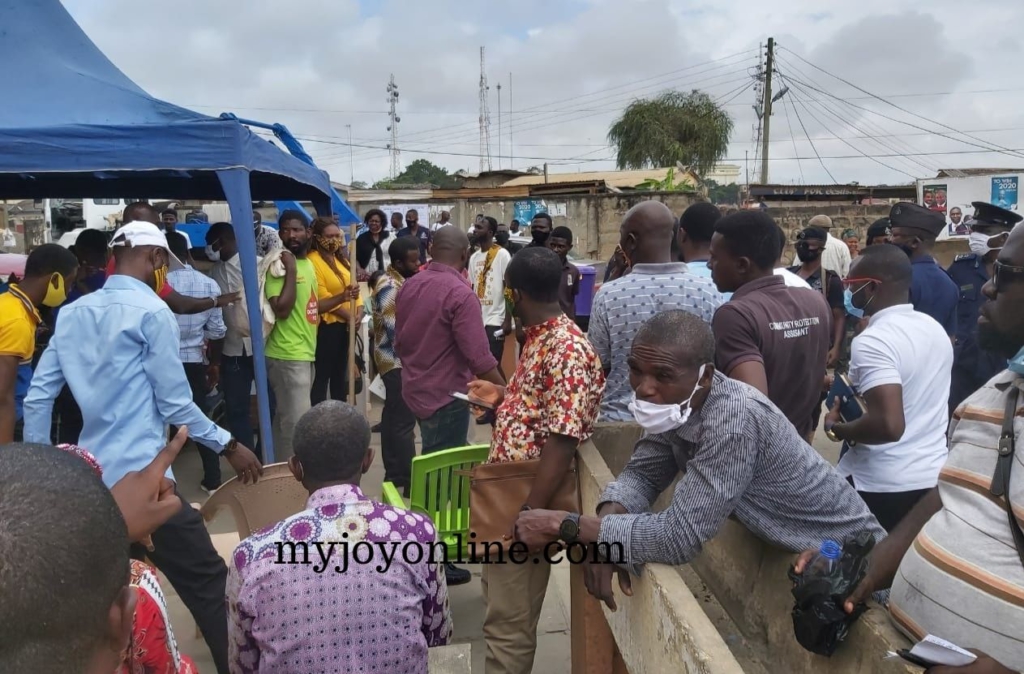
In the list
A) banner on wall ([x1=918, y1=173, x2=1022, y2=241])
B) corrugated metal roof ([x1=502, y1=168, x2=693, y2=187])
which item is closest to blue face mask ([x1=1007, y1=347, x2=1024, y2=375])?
banner on wall ([x1=918, y1=173, x2=1022, y2=241])

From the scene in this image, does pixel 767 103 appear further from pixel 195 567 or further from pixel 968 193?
pixel 195 567

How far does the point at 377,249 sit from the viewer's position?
376 inches

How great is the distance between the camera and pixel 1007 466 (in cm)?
141

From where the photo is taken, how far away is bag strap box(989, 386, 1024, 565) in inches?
53.9

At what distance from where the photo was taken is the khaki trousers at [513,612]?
292cm

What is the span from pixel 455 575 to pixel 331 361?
2834 millimetres

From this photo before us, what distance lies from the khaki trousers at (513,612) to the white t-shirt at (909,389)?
1383mm

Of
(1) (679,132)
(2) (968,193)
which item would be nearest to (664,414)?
(2) (968,193)

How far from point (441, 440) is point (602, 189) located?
51.5 feet

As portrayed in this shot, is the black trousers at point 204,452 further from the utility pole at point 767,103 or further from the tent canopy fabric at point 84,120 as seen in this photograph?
the utility pole at point 767,103

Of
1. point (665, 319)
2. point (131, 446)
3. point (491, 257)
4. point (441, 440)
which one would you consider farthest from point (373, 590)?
point (491, 257)

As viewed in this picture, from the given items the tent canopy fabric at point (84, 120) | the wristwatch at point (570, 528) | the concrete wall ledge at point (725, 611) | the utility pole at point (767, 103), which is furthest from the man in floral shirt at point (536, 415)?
the utility pole at point (767, 103)

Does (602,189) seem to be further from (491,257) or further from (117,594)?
(117,594)

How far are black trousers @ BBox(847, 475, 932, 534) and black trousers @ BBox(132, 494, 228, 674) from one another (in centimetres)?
256
